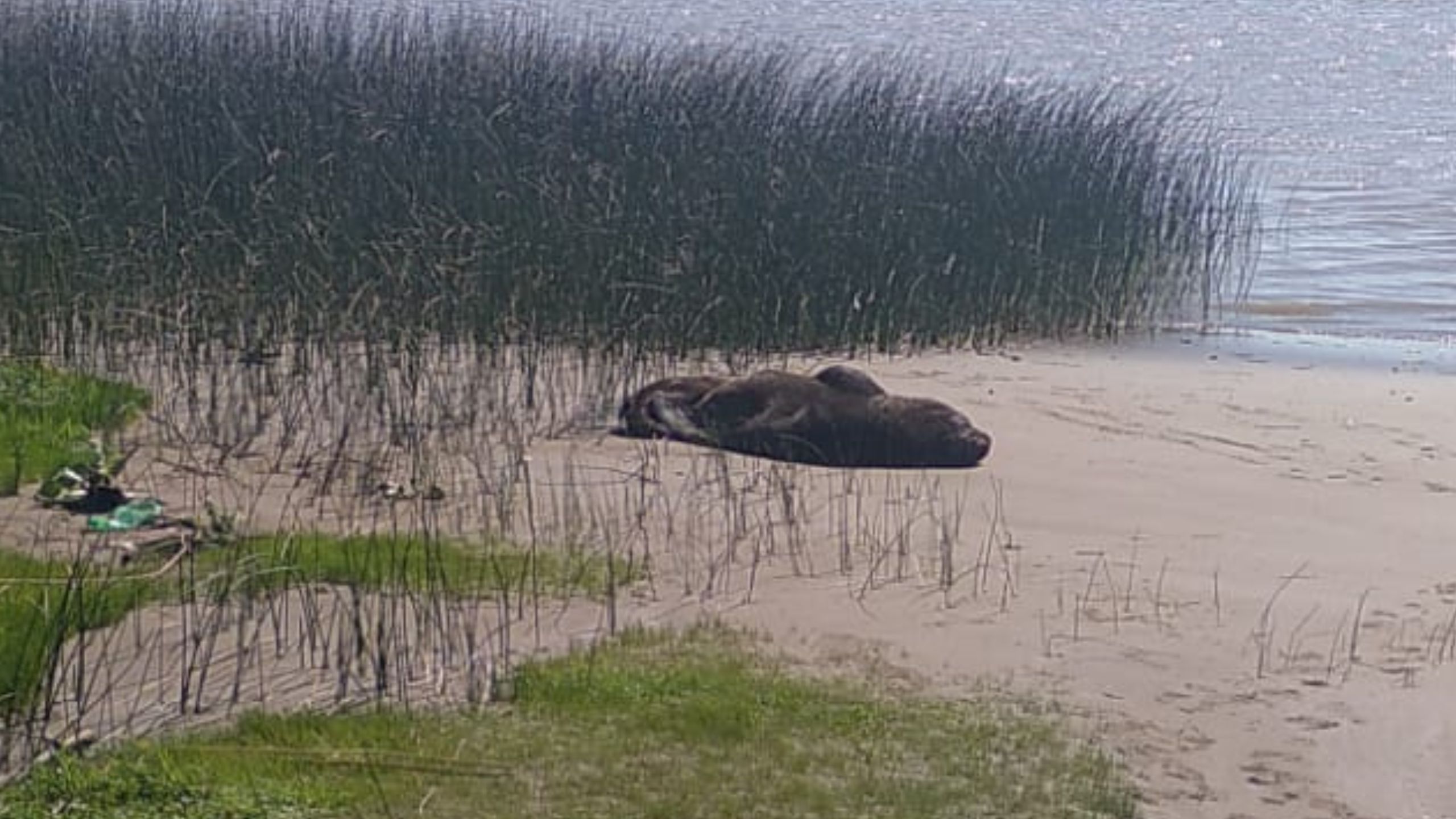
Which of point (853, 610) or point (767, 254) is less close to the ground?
point (767, 254)

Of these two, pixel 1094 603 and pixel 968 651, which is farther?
pixel 1094 603

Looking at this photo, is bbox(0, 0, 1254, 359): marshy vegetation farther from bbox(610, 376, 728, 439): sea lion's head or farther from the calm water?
the calm water

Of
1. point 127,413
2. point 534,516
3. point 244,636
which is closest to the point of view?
point 244,636

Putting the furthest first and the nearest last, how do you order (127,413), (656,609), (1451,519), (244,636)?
1. (127,413)
2. (1451,519)
3. (656,609)
4. (244,636)

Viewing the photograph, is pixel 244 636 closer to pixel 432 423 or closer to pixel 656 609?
pixel 656 609

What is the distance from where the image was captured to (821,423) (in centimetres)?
754

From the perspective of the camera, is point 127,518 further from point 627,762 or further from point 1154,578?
point 1154,578

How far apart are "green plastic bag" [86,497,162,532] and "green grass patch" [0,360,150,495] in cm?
47

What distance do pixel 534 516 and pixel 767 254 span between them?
12.2 feet

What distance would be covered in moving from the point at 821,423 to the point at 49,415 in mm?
2458

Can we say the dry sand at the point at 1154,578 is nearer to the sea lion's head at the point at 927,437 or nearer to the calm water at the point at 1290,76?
the sea lion's head at the point at 927,437

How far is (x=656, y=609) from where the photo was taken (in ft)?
18.5

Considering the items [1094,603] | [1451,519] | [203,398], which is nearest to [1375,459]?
[1451,519]

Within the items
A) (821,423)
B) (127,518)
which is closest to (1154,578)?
(821,423)
